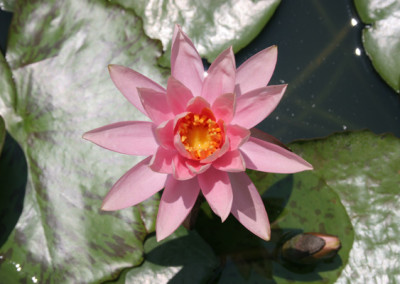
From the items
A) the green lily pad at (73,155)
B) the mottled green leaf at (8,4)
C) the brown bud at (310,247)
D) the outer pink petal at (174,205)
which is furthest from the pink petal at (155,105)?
the mottled green leaf at (8,4)

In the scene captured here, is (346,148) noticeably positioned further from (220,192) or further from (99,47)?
(99,47)

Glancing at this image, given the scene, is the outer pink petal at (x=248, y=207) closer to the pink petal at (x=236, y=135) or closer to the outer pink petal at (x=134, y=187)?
the pink petal at (x=236, y=135)

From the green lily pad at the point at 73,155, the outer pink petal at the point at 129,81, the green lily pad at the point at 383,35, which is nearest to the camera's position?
the outer pink petal at the point at 129,81

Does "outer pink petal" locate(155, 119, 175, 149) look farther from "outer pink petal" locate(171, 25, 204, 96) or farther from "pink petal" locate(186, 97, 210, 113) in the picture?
"outer pink petal" locate(171, 25, 204, 96)

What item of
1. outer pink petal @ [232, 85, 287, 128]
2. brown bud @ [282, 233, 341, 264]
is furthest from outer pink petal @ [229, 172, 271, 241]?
brown bud @ [282, 233, 341, 264]

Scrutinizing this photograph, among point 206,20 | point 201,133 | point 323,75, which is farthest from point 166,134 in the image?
point 323,75

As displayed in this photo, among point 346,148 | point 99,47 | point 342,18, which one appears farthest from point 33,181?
point 342,18

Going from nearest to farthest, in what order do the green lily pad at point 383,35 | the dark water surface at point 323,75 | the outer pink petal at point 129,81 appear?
the outer pink petal at point 129,81 < the green lily pad at point 383,35 < the dark water surface at point 323,75
